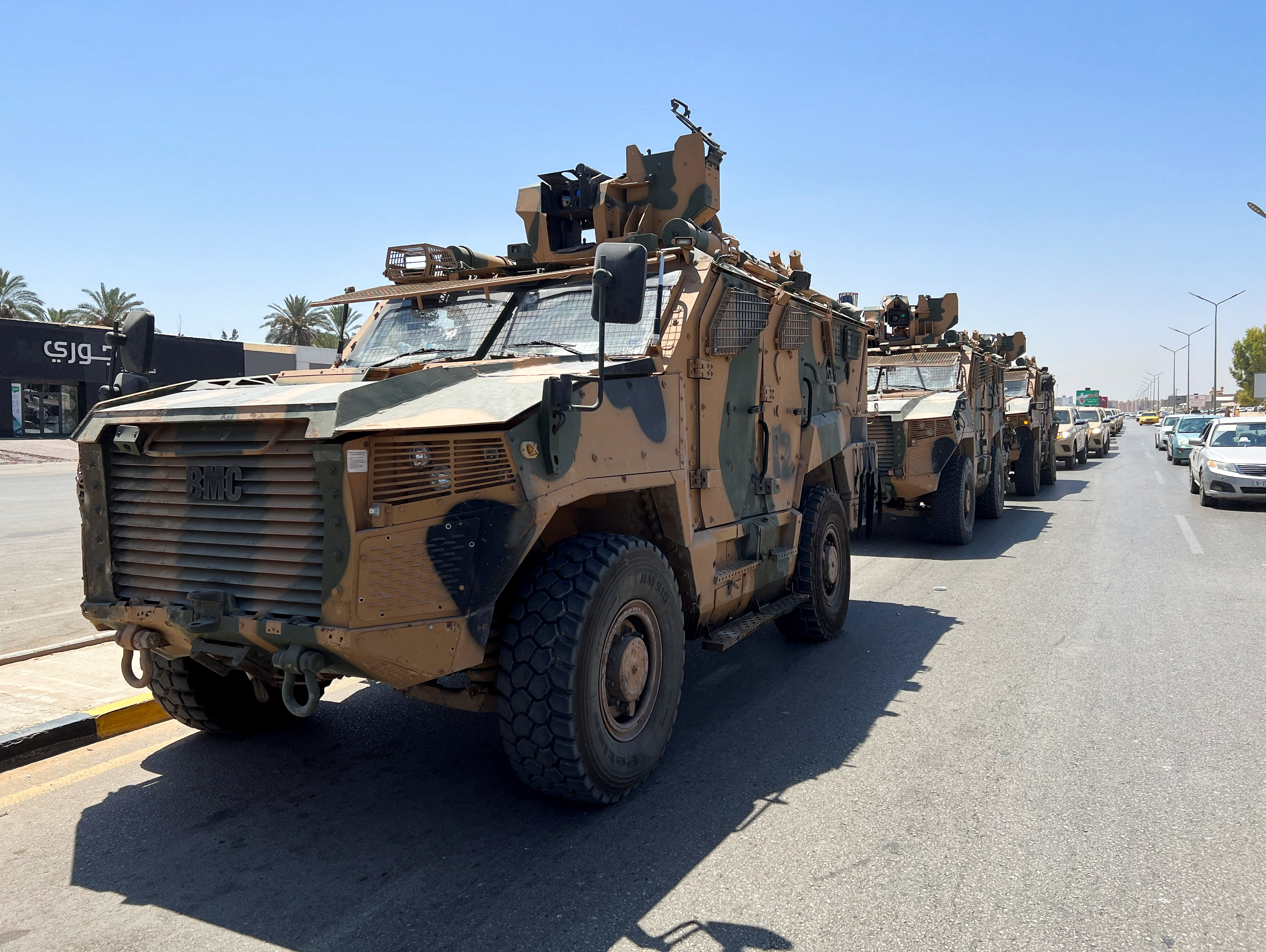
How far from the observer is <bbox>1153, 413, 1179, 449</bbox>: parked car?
31062 mm

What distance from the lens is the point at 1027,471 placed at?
17078 millimetres

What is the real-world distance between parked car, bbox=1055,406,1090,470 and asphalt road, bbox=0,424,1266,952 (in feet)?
59.5

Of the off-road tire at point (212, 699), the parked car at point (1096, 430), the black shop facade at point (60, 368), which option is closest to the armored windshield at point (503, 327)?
the off-road tire at point (212, 699)

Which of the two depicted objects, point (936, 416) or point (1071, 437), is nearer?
point (936, 416)

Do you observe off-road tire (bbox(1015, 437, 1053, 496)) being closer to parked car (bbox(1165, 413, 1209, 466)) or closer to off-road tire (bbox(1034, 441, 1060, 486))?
off-road tire (bbox(1034, 441, 1060, 486))

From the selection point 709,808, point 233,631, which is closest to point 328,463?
point 233,631

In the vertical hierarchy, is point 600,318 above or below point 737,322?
below

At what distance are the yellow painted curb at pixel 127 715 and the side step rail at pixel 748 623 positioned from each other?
2.82 m

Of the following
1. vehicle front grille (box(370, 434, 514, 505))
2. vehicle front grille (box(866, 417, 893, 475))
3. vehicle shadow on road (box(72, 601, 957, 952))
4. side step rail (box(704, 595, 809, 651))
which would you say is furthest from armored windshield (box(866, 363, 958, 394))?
vehicle front grille (box(370, 434, 514, 505))

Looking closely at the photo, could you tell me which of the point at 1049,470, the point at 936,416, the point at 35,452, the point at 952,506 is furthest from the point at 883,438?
the point at 35,452

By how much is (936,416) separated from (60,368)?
30.3m

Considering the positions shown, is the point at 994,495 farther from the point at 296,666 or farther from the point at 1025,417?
the point at 296,666

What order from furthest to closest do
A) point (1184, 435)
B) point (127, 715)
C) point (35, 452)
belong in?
point (35, 452), point (1184, 435), point (127, 715)

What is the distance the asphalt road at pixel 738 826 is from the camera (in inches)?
120
